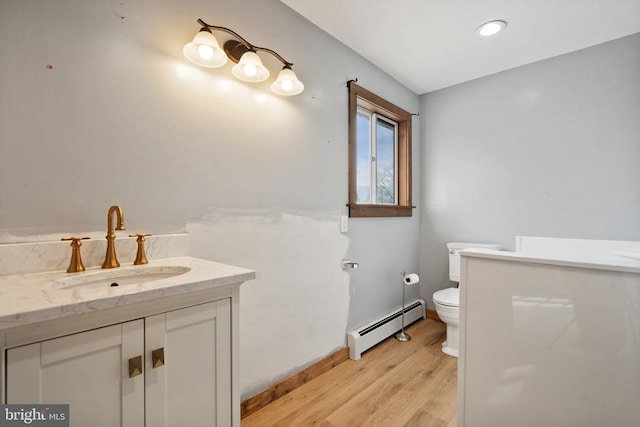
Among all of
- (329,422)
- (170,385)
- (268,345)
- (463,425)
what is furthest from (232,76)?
(463,425)

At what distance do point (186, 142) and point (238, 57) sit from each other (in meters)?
0.54

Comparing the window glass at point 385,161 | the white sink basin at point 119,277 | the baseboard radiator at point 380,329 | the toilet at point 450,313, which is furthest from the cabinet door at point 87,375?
the window glass at point 385,161

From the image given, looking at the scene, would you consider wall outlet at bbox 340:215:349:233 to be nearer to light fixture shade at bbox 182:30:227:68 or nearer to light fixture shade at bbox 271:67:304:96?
light fixture shade at bbox 271:67:304:96

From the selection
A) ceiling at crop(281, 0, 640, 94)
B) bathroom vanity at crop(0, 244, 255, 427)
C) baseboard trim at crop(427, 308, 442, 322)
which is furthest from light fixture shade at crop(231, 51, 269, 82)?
baseboard trim at crop(427, 308, 442, 322)

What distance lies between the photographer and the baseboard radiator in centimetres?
220

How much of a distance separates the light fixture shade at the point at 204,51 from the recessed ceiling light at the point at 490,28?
5.96 ft

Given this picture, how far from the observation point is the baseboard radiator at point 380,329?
2.20m

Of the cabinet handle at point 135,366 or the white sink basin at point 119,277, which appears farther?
the white sink basin at point 119,277

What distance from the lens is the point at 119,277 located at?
1078 mm

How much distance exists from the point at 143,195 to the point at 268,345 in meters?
1.07

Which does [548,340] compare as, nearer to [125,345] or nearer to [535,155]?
[125,345]

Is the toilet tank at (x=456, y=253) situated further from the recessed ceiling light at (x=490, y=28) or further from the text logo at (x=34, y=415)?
the text logo at (x=34, y=415)

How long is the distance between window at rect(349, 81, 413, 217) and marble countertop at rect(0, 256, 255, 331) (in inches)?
55.9

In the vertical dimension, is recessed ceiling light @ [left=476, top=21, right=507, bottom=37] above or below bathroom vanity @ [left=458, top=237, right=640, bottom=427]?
above
